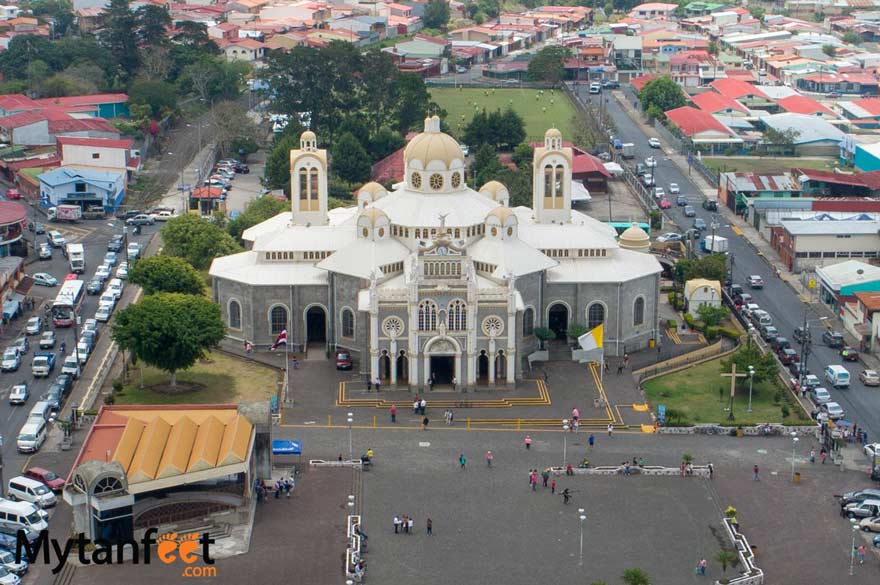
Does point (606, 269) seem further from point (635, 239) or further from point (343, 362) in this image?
point (343, 362)

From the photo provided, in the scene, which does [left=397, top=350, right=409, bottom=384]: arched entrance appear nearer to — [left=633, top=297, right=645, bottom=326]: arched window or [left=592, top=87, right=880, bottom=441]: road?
[left=633, top=297, right=645, bottom=326]: arched window

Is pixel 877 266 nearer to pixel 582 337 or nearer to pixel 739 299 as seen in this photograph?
Result: pixel 739 299

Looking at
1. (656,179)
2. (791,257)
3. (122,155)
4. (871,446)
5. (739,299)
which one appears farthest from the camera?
(656,179)

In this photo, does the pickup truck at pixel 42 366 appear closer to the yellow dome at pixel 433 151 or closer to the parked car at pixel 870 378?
the yellow dome at pixel 433 151

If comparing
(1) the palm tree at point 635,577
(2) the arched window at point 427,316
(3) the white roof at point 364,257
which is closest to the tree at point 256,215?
(3) the white roof at point 364,257

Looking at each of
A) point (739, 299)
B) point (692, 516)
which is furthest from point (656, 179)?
point (692, 516)

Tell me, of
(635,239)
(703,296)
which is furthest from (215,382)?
(703,296)
